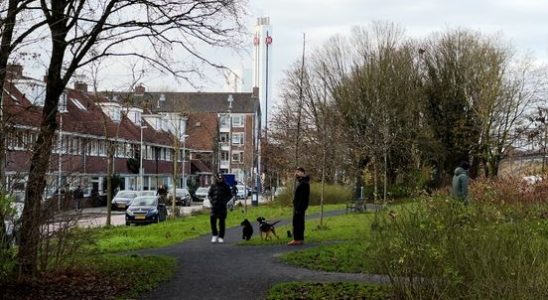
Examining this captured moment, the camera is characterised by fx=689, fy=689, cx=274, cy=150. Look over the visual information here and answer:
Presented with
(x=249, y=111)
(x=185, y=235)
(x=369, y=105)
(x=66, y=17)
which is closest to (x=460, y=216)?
(x=66, y=17)

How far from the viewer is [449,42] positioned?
154ft

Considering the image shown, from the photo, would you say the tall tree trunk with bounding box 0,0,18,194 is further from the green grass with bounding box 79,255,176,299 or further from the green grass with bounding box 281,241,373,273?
the green grass with bounding box 281,241,373,273

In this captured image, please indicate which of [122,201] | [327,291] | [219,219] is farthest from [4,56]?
[122,201]

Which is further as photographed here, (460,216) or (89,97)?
(89,97)

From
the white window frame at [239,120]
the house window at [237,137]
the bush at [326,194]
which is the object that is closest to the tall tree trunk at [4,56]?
the bush at [326,194]

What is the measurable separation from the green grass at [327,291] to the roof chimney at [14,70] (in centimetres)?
497

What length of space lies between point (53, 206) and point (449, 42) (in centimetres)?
4113

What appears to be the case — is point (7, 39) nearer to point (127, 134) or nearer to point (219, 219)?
A: point (219, 219)

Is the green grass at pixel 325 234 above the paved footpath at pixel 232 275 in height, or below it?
above

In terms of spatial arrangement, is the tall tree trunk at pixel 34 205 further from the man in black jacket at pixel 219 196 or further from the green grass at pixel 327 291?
the man in black jacket at pixel 219 196

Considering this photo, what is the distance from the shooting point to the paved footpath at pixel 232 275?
9.37 meters

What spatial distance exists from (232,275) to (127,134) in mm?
51732

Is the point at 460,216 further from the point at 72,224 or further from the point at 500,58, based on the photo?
the point at 500,58

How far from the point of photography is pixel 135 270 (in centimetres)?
1140
